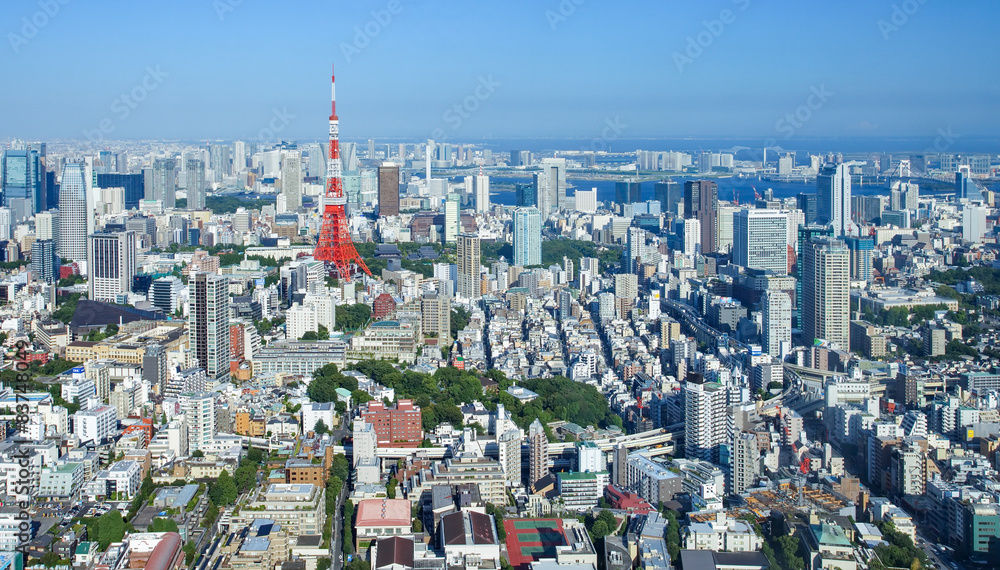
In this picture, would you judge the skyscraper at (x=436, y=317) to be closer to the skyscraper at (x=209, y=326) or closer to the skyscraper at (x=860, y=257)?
the skyscraper at (x=209, y=326)

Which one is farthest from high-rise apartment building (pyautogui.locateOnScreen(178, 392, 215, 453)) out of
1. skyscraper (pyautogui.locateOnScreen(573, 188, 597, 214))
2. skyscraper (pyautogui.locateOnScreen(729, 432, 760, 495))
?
skyscraper (pyautogui.locateOnScreen(573, 188, 597, 214))

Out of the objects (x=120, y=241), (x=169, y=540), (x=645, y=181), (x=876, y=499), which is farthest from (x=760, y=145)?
(x=169, y=540)

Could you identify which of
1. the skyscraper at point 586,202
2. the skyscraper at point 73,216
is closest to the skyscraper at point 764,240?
the skyscraper at point 586,202

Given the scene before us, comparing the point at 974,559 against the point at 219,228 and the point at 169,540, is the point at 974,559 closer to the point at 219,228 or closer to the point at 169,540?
the point at 169,540

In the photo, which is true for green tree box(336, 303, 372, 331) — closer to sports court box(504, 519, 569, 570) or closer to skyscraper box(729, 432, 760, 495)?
skyscraper box(729, 432, 760, 495)

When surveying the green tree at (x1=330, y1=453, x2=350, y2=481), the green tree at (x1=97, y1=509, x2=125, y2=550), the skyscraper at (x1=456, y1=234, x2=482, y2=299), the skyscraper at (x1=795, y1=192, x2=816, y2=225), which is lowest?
the green tree at (x1=97, y1=509, x2=125, y2=550)
